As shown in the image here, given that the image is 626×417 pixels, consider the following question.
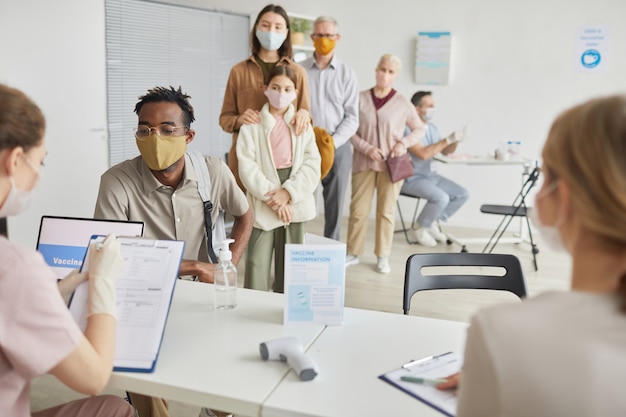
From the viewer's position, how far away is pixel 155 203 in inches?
92.7

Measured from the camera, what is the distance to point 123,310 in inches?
63.9

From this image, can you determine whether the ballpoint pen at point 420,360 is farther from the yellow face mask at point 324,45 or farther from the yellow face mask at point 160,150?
the yellow face mask at point 324,45

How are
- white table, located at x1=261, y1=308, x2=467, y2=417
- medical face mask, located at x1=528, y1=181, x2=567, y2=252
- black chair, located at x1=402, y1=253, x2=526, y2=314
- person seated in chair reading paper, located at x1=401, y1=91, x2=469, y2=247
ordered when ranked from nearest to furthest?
medical face mask, located at x1=528, y1=181, x2=567, y2=252
white table, located at x1=261, y1=308, x2=467, y2=417
black chair, located at x1=402, y1=253, x2=526, y2=314
person seated in chair reading paper, located at x1=401, y1=91, x2=469, y2=247

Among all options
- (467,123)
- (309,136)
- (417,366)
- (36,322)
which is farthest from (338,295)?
(467,123)

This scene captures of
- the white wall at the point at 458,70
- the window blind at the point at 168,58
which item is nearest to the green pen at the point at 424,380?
the white wall at the point at 458,70

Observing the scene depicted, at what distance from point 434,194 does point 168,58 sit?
253 centimetres

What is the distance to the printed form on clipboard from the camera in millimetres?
1374

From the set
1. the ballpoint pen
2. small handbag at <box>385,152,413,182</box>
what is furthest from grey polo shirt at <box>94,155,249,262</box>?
small handbag at <box>385,152,413,182</box>

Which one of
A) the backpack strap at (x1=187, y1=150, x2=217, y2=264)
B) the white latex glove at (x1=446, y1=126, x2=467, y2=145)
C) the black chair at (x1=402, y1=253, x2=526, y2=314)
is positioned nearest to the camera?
the black chair at (x1=402, y1=253, x2=526, y2=314)

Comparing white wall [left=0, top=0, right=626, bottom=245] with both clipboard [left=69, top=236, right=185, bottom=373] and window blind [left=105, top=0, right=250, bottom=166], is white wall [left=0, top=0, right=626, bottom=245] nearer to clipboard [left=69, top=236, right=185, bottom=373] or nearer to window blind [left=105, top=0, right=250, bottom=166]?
window blind [left=105, top=0, right=250, bottom=166]

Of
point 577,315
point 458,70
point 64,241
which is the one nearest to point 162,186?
point 64,241

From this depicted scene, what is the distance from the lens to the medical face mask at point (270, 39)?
3.63 meters

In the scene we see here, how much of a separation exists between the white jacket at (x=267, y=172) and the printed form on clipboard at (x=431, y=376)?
71.8 inches

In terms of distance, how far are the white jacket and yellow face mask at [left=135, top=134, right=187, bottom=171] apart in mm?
944
